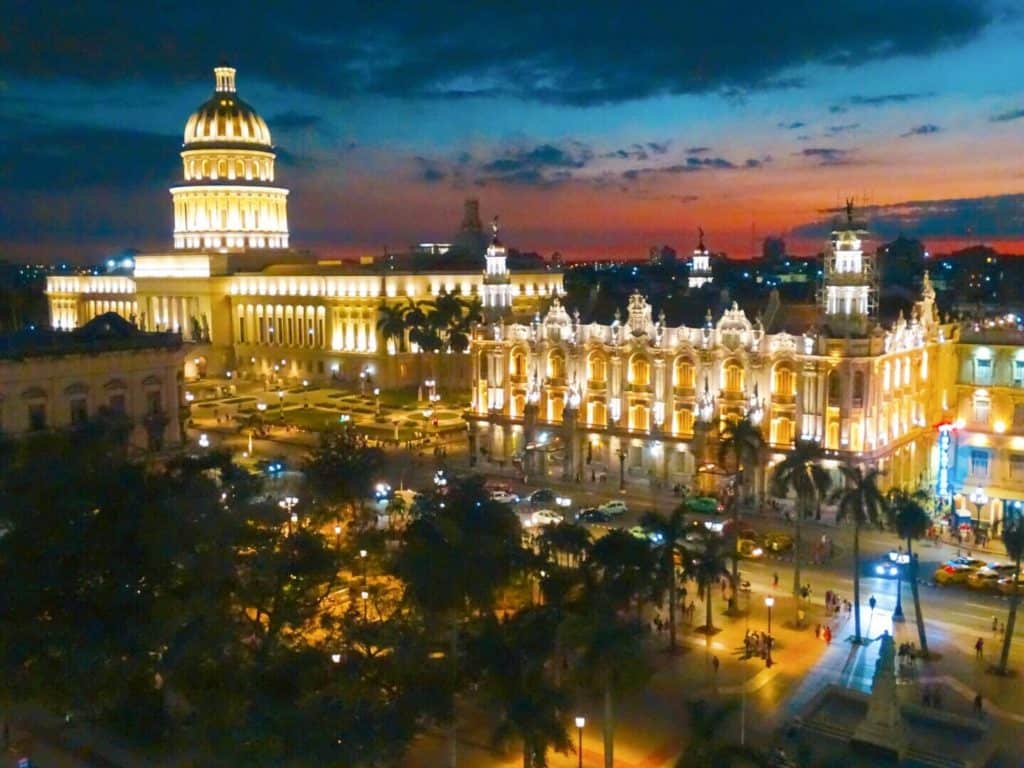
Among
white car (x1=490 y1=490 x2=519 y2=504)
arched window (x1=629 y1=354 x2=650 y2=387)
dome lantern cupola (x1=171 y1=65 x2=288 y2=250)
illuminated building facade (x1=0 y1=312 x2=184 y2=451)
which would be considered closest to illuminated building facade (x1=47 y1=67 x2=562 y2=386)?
dome lantern cupola (x1=171 y1=65 x2=288 y2=250)

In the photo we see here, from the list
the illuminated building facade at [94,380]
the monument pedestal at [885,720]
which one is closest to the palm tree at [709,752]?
the monument pedestal at [885,720]

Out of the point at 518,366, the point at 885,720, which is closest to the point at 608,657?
the point at 885,720

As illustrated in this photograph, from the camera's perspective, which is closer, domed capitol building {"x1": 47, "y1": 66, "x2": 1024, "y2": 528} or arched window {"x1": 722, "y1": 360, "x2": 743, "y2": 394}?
domed capitol building {"x1": 47, "y1": 66, "x2": 1024, "y2": 528}

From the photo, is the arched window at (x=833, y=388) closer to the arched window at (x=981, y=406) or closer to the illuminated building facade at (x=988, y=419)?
the illuminated building facade at (x=988, y=419)

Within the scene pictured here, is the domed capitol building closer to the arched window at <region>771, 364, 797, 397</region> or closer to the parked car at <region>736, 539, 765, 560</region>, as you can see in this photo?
the arched window at <region>771, 364, 797, 397</region>

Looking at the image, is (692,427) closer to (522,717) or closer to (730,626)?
(730,626)

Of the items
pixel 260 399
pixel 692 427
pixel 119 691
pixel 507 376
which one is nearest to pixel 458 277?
pixel 260 399
